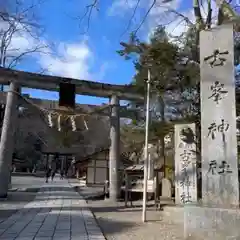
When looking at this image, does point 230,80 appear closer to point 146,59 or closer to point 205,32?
point 205,32

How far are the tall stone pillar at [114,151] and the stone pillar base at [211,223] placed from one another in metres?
9.38

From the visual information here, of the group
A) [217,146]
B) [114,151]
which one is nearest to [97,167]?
[114,151]

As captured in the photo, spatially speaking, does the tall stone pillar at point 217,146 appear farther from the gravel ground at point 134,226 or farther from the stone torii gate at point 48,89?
the stone torii gate at point 48,89

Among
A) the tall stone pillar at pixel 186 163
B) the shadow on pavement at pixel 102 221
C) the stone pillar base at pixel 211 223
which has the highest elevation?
the tall stone pillar at pixel 186 163

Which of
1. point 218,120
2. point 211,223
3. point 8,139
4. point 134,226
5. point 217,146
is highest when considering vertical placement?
point 8,139

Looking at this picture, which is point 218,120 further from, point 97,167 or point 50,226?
point 97,167

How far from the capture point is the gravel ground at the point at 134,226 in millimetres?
7671

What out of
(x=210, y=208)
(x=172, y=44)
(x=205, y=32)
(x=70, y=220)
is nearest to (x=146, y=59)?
(x=172, y=44)

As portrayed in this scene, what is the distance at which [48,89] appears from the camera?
15.2m

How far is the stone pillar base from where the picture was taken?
19.8 ft

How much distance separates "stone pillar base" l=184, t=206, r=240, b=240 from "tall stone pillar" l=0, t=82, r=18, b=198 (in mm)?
9496

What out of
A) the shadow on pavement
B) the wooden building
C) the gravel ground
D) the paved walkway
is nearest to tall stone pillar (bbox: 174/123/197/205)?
the gravel ground

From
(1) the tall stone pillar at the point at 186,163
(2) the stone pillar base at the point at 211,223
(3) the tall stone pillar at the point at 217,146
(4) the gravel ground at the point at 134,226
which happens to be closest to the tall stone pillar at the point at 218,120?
(3) the tall stone pillar at the point at 217,146

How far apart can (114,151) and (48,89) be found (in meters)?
3.96
